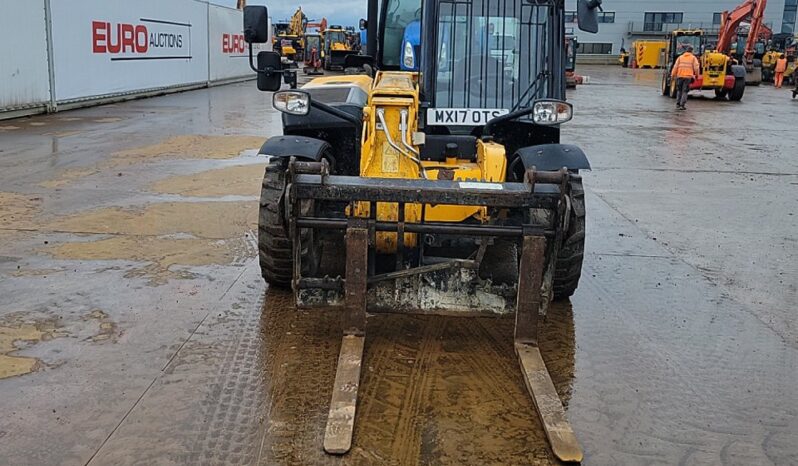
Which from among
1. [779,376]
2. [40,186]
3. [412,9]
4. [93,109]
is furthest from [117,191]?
[93,109]

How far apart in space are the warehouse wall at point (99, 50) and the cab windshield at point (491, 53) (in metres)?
12.6

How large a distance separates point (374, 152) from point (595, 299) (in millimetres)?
2061

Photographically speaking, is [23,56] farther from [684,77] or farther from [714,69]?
[714,69]

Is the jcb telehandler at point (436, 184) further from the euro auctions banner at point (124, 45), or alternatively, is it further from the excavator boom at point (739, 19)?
the excavator boom at point (739, 19)

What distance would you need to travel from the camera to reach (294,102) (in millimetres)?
5078

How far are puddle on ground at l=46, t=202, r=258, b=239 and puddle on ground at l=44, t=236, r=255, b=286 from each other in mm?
251

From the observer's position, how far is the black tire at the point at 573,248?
16.0 feet

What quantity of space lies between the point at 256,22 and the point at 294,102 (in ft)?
1.96

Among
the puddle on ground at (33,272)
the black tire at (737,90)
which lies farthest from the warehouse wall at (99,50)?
the black tire at (737,90)

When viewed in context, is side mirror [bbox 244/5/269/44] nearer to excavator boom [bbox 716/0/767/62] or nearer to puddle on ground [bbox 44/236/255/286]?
puddle on ground [bbox 44/236/255/286]

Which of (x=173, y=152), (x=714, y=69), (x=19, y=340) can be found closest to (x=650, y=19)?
(x=714, y=69)

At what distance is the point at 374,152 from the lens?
490cm

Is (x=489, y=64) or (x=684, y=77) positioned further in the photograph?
(x=684, y=77)

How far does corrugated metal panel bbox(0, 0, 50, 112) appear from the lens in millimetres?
15148
